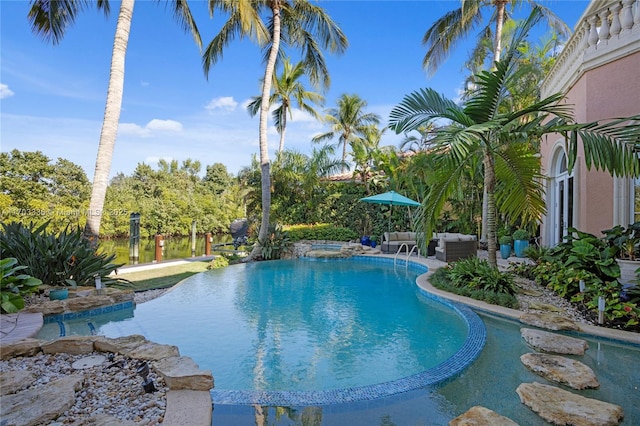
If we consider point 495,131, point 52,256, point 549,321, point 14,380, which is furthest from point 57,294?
point 495,131

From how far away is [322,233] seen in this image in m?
17.7

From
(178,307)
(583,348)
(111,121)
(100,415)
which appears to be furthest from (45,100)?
(583,348)

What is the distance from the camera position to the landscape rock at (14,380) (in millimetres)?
3035

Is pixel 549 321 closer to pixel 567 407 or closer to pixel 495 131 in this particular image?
pixel 567 407

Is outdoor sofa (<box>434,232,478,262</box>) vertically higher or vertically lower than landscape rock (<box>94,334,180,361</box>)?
higher

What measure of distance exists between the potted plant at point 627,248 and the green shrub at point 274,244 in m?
10.9

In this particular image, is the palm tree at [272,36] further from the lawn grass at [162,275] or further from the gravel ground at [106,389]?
the gravel ground at [106,389]

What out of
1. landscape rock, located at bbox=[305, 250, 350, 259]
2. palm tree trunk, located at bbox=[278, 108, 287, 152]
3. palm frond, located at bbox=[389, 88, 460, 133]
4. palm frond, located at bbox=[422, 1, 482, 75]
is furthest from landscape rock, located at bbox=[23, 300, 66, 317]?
palm tree trunk, located at bbox=[278, 108, 287, 152]

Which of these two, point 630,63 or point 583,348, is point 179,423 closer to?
Result: point 583,348

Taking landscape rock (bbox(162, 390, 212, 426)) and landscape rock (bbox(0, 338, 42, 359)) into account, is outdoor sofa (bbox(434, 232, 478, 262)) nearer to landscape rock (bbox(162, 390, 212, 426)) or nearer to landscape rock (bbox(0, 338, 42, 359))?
landscape rock (bbox(162, 390, 212, 426))

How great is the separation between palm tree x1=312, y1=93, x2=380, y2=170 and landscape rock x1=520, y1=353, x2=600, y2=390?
24.6m

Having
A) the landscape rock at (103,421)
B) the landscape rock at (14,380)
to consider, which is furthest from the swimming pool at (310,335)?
the landscape rock at (14,380)

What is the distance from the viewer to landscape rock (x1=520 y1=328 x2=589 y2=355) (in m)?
4.52

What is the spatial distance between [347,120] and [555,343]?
25575mm
